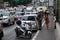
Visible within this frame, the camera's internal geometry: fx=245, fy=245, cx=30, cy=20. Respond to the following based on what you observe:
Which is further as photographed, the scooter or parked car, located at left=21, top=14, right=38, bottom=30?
parked car, located at left=21, top=14, right=38, bottom=30

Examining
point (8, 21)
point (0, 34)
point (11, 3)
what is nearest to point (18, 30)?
point (0, 34)

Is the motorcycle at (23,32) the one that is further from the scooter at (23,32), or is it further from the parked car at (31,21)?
the parked car at (31,21)

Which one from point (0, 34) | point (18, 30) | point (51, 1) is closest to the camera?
point (0, 34)

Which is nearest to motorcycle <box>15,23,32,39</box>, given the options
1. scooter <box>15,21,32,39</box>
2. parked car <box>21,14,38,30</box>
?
scooter <box>15,21,32,39</box>

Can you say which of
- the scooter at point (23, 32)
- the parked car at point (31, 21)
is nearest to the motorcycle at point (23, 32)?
the scooter at point (23, 32)

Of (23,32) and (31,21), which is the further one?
(31,21)

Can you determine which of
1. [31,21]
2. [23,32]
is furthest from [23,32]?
[31,21]

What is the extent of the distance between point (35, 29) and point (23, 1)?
73.4 meters

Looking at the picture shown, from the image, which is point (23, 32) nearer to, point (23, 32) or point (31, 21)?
point (23, 32)

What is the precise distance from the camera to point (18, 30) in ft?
54.2

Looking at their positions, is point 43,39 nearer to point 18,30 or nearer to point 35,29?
point 18,30

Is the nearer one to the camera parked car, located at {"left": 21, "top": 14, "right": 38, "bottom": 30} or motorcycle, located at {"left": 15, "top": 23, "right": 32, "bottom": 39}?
motorcycle, located at {"left": 15, "top": 23, "right": 32, "bottom": 39}

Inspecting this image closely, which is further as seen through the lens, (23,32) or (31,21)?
(31,21)

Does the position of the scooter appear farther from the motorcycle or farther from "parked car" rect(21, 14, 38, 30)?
"parked car" rect(21, 14, 38, 30)
